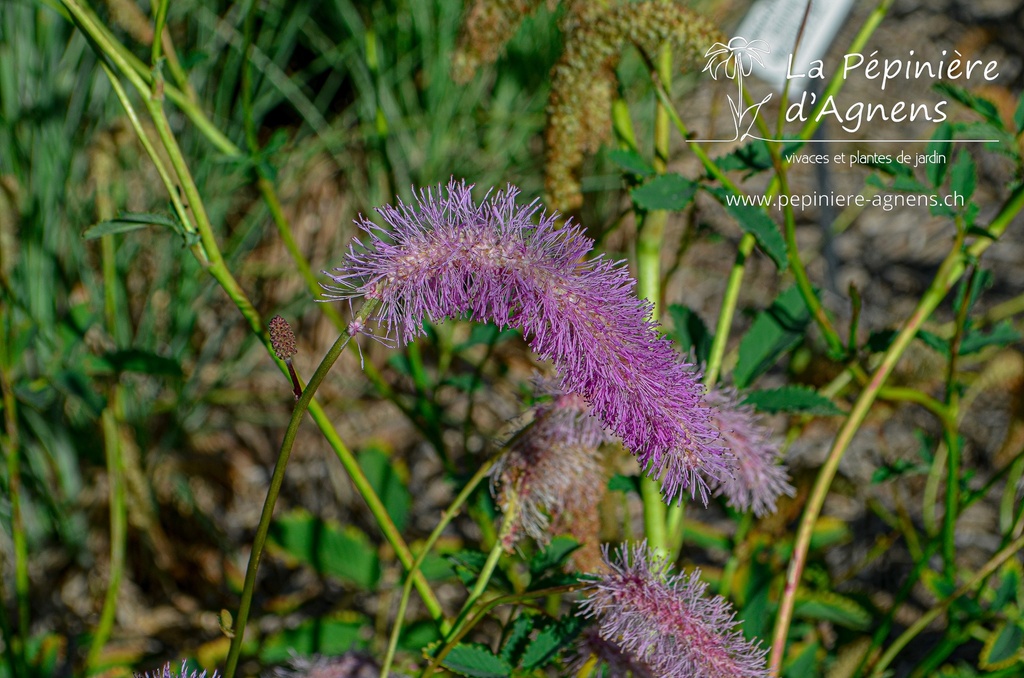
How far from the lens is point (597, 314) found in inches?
20.9

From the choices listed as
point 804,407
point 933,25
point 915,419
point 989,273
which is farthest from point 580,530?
point 933,25

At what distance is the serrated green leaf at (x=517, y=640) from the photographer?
73 centimetres

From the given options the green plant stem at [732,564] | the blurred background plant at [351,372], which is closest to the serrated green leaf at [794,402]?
the blurred background plant at [351,372]

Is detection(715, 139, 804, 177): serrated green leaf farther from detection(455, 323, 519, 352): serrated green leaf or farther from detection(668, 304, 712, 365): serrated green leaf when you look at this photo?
detection(455, 323, 519, 352): serrated green leaf

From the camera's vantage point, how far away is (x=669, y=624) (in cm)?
56

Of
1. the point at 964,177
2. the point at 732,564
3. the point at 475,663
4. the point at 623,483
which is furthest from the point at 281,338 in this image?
the point at 732,564

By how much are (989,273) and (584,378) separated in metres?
0.72

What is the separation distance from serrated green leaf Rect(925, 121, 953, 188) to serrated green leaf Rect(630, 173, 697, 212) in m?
0.28

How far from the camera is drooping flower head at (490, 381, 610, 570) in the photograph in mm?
718

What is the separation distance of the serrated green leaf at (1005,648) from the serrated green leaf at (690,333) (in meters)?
0.49

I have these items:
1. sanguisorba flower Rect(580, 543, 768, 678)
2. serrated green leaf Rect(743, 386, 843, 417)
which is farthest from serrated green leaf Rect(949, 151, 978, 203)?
sanguisorba flower Rect(580, 543, 768, 678)

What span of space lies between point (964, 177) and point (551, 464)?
57 cm

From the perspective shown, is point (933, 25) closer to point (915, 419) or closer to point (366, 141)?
point (915, 419)

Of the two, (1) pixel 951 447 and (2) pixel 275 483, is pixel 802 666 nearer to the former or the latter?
(1) pixel 951 447
